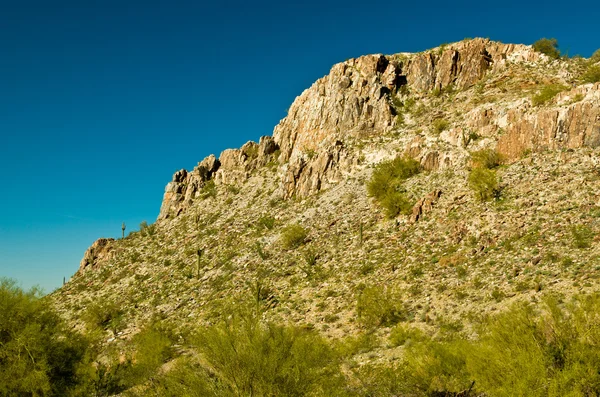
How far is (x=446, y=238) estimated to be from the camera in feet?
104

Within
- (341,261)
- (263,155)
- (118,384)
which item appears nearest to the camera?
(118,384)

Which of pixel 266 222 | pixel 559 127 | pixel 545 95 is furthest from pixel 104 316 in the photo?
→ pixel 545 95

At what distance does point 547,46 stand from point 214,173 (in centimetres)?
5340

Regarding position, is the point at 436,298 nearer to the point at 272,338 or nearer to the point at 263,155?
the point at 272,338

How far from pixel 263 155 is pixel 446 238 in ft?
126

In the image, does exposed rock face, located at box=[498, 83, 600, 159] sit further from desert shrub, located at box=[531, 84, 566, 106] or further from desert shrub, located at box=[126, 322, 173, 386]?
desert shrub, located at box=[126, 322, 173, 386]

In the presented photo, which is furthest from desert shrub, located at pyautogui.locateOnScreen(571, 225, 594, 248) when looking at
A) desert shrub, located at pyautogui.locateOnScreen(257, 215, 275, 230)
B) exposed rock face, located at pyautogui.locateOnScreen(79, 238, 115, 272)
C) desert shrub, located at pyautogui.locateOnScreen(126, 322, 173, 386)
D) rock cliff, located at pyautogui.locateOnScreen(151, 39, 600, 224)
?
exposed rock face, located at pyautogui.locateOnScreen(79, 238, 115, 272)

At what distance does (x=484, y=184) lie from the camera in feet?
108

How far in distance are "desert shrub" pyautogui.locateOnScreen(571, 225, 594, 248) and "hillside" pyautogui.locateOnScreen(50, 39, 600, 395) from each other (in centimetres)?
10

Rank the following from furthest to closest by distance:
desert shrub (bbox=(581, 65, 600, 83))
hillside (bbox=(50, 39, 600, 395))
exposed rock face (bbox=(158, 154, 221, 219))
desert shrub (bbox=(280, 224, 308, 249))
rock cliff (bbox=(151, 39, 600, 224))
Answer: exposed rock face (bbox=(158, 154, 221, 219)), rock cliff (bbox=(151, 39, 600, 224)), desert shrub (bbox=(280, 224, 308, 249)), desert shrub (bbox=(581, 65, 600, 83)), hillside (bbox=(50, 39, 600, 395))

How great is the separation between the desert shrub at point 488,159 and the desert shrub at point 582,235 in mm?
12434

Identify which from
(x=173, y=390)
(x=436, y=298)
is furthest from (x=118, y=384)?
(x=436, y=298)

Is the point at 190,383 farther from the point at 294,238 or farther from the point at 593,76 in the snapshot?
the point at 593,76

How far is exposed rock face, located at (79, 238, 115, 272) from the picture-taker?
5950 cm
